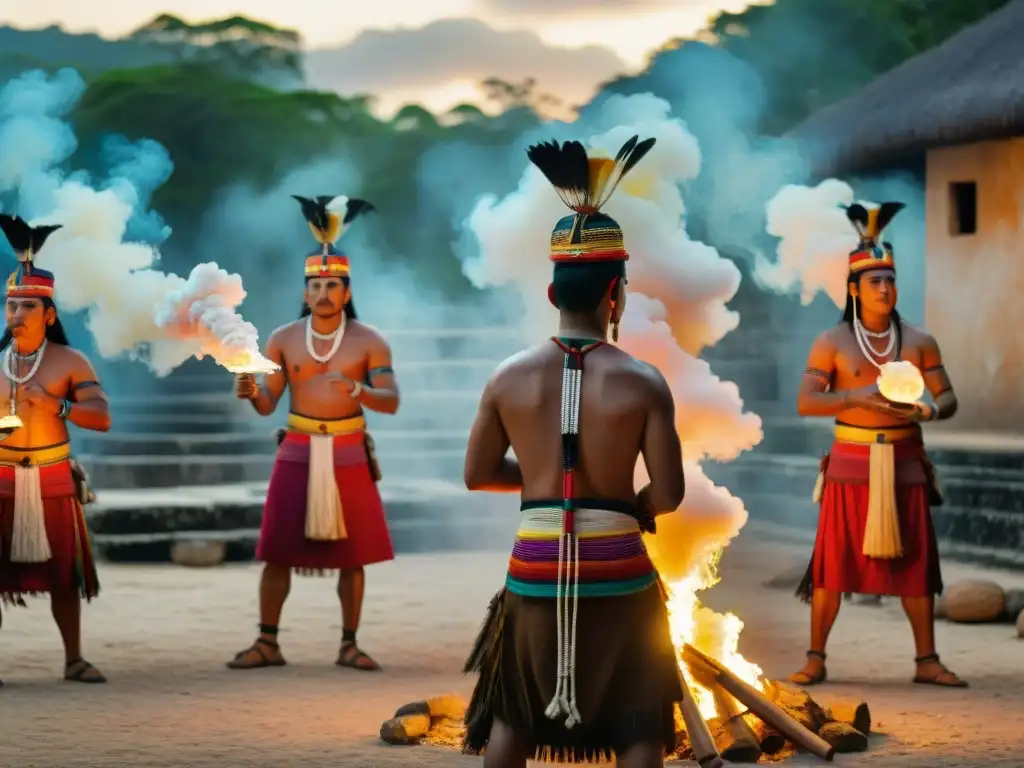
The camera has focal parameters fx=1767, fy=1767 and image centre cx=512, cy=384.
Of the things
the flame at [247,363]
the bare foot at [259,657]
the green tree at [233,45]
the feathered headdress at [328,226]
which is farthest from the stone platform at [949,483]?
the green tree at [233,45]

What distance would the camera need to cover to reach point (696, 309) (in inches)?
283

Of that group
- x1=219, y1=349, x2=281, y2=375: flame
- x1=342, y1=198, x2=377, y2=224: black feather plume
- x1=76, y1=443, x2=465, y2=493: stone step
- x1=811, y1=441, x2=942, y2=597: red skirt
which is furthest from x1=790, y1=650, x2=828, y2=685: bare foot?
x1=76, y1=443, x2=465, y2=493: stone step

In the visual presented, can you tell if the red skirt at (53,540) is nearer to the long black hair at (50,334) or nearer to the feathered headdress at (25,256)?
the long black hair at (50,334)

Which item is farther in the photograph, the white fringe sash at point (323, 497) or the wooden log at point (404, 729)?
the white fringe sash at point (323, 497)

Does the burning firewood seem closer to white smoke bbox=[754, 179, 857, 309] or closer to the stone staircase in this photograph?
white smoke bbox=[754, 179, 857, 309]

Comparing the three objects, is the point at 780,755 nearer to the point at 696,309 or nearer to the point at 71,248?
the point at 696,309

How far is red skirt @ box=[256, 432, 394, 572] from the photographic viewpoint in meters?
8.80

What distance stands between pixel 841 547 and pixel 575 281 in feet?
12.5

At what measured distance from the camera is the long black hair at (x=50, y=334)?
821cm

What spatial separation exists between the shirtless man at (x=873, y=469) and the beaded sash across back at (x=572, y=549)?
3.48m

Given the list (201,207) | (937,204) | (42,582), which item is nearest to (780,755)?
(42,582)

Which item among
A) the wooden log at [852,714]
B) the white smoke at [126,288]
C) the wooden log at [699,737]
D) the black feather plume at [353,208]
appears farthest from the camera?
the black feather plume at [353,208]

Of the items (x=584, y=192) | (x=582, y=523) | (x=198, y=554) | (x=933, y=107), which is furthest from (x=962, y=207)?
(x=582, y=523)

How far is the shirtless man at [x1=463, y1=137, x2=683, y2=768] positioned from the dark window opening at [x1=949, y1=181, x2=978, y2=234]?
12172 millimetres
